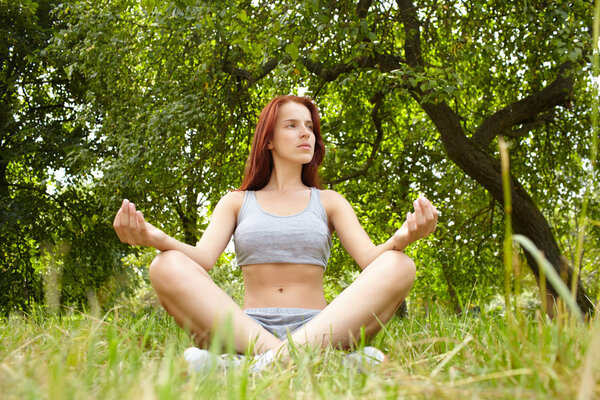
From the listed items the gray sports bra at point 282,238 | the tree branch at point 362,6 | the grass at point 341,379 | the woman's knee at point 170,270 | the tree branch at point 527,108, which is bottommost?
the grass at point 341,379

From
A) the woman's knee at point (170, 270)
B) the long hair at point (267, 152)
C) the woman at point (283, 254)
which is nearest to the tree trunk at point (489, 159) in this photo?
the long hair at point (267, 152)

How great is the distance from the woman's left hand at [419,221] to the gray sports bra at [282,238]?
24.1 inches

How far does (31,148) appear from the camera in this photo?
9.44 meters

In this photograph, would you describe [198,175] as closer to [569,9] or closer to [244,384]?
[569,9]

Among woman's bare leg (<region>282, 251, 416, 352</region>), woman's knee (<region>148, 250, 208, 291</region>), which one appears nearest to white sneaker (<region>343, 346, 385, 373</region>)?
woman's bare leg (<region>282, 251, 416, 352</region>)

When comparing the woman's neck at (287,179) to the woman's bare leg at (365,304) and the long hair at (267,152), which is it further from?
the woman's bare leg at (365,304)

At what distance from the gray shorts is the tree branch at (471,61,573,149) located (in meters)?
4.70

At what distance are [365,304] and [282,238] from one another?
28.1 inches

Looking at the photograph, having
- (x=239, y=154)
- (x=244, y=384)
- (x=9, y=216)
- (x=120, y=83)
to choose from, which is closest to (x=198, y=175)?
(x=239, y=154)

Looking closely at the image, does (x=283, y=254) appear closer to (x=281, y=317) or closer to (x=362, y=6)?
(x=281, y=317)

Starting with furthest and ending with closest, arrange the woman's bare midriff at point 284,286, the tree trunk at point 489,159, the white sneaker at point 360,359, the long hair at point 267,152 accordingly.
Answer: the tree trunk at point 489,159, the long hair at point 267,152, the woman's bare midriff at point 284,286, the white sneaker at point 360,359

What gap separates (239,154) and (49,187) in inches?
198

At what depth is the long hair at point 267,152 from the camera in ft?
10.4

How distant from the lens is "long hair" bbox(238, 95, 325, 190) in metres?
3.18
